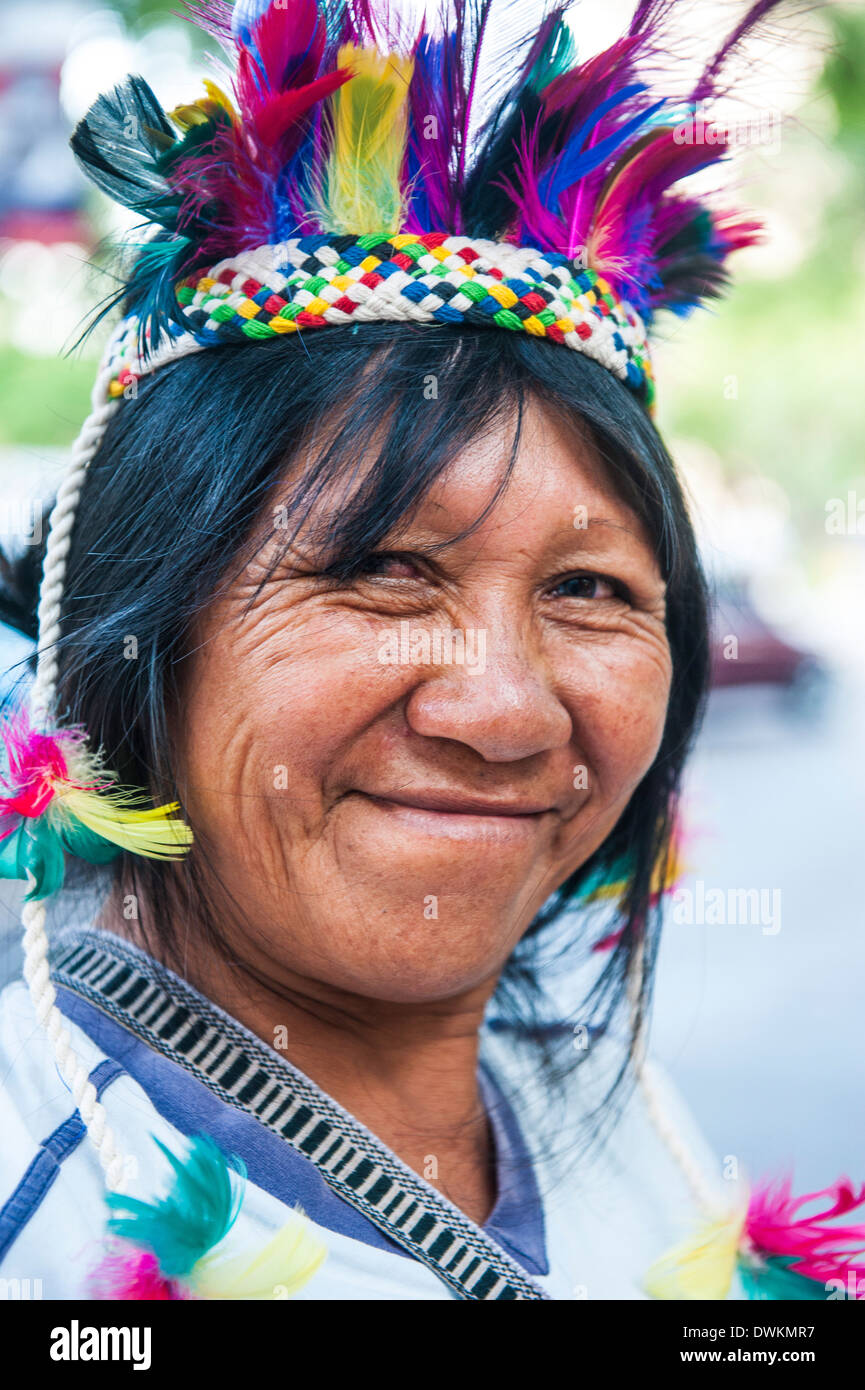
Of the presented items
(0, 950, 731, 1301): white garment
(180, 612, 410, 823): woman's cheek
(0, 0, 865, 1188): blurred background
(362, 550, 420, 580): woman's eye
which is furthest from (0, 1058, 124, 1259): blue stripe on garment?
(362, 550, 420, 580): woman's eye

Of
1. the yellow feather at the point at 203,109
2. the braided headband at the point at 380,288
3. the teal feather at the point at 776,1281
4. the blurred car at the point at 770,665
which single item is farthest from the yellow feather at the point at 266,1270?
the blurred car at the point at 770,665

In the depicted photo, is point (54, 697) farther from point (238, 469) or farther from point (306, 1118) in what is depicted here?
point (306, 1118)

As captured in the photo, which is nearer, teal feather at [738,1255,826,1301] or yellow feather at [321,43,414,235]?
yellow feather at [321,43,414,235]

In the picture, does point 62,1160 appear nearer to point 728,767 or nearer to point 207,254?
point 207,254

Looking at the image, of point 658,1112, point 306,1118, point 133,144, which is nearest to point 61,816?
point 306,1118

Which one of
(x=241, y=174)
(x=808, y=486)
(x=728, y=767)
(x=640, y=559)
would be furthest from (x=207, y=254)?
(x=808, y=486)

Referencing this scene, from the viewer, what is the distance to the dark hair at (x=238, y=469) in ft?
3.83

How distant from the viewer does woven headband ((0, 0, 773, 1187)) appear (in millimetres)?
1192

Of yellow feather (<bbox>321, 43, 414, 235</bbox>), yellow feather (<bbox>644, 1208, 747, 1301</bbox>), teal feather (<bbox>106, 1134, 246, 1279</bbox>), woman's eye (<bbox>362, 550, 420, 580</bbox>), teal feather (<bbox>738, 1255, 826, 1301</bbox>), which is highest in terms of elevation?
yellow feather (<bbox>321, 43, 414, 235</bbox>)

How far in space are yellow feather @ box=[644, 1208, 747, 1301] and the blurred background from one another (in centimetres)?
66

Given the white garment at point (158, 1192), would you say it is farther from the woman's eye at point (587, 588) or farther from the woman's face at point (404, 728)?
the woman's eye at point (587, 588)

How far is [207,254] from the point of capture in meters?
1.24

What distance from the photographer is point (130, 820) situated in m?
1.22

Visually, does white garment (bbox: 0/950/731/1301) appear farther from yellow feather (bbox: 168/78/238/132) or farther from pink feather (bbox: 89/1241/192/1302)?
yellow feather (bbox: 168/78/238/132)
